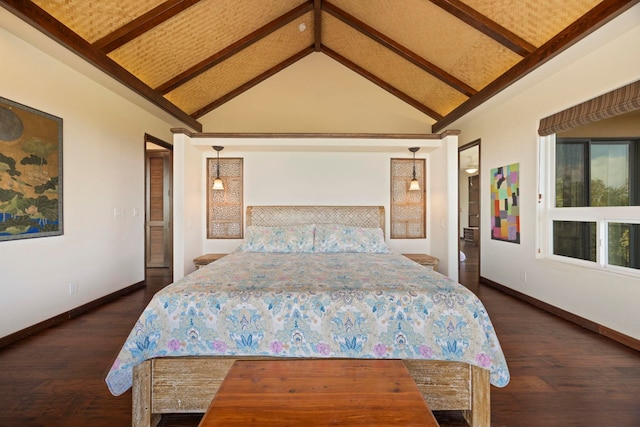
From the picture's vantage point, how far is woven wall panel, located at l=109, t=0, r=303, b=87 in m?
3.41

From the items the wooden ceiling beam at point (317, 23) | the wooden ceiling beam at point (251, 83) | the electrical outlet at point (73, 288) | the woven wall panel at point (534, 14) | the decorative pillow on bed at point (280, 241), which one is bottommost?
the electrical outlet at point (73, 288)


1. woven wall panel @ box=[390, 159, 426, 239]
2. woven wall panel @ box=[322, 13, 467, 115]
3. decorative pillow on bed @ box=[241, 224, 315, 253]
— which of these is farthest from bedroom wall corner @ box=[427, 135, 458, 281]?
decorative pillow on bed @ box=[241, 224, 315, 253]

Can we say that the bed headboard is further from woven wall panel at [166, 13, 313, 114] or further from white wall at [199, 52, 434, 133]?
woven wall panel at [166, 13, 313, 114]

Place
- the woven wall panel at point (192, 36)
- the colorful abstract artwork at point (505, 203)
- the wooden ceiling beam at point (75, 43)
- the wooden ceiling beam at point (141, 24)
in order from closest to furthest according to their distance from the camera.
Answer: the wooden ceiling beam at point (75, 43) < the wooden ceiling beam at point (141, 24) < the woven wall panel at point (192, 36) < the colorful abstract artwork at point (505, 203)

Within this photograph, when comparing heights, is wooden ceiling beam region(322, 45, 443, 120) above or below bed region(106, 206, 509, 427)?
above

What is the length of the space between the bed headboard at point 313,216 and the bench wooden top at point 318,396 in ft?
9.99

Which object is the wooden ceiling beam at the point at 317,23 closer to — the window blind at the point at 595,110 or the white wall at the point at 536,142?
the white wall at the point at 536,142

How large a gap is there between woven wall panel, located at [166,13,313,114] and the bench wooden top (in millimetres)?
4349

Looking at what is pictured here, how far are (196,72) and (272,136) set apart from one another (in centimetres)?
143

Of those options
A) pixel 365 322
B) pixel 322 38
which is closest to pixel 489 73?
pixel 322 38

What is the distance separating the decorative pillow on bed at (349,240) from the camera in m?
3.73

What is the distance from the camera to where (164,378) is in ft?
5.60

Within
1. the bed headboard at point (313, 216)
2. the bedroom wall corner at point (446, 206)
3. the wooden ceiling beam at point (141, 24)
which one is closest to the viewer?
the wooden ceiling beam at point (141, 24)

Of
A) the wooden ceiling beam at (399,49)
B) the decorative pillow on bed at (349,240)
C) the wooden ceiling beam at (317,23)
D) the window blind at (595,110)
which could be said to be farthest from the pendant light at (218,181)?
the window blind at (595,110)
